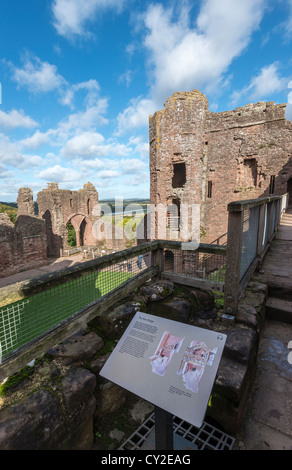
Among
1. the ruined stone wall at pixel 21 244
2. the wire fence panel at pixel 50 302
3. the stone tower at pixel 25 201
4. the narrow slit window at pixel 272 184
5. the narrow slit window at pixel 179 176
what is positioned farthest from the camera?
the narrow slit window at pixel 179 176

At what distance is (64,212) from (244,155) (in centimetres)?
1811

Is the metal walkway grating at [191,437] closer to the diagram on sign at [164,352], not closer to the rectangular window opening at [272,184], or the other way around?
the diagram on sign at [164,352]

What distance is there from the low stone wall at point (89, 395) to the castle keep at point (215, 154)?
42.9 ft

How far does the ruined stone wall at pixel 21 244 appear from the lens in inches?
560

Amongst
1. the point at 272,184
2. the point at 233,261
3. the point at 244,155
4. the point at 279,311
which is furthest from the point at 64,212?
the point at 233,261

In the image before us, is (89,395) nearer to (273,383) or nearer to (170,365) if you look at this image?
(170,365)

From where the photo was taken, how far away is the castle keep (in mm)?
14094

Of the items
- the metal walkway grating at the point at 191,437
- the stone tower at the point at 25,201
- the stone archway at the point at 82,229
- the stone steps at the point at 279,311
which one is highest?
the stone tower at the point at 25,201

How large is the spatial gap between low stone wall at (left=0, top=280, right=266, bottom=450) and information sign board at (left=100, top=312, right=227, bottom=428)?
390 mm

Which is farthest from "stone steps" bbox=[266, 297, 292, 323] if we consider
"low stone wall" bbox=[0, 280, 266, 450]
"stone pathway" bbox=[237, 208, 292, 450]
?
"low stone wall" bbox=[0, 280, 266, 450]

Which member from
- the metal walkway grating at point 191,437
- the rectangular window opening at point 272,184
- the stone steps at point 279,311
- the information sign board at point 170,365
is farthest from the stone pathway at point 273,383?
the rectangular window opening at point 272,184

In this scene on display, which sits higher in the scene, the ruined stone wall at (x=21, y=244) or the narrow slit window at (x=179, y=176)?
the narrow slit window at (x=179, y=176)
